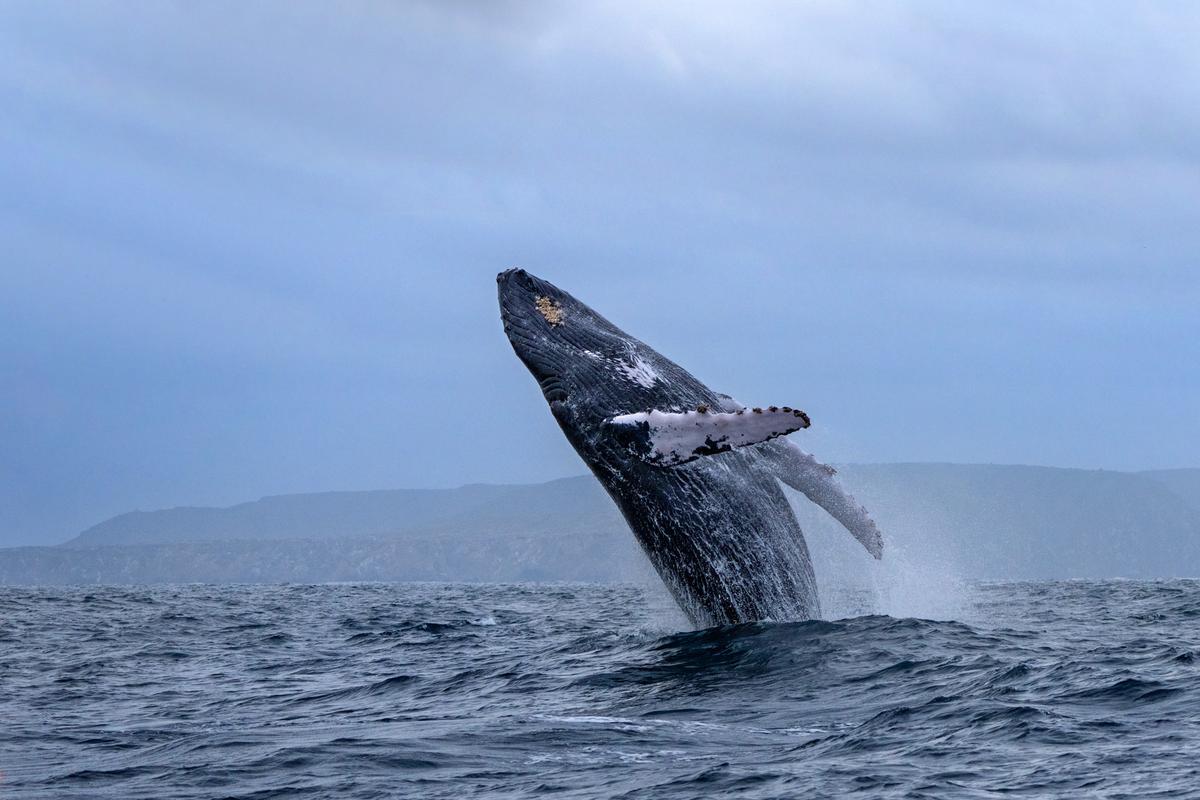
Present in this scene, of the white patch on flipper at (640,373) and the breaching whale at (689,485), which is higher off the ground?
the white patch on flipper at (640,373)

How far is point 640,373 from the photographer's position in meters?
12.0

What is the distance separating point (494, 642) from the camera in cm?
1597

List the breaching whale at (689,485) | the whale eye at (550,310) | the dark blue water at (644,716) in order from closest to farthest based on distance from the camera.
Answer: the dark blue water at (644,716) < the breaching whale at (689,485) < the whale eye at (550,310)

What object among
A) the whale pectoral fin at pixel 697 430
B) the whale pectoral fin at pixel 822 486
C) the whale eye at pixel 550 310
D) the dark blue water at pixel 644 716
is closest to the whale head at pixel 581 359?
the whale eye at pixel 550 310

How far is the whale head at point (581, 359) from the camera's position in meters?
11.7

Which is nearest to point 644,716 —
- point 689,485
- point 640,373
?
point 689,485

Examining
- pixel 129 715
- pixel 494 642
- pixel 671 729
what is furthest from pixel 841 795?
pixel 494 642

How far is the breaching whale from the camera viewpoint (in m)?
11.6

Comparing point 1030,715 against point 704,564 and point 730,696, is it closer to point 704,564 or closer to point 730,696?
point 730,696

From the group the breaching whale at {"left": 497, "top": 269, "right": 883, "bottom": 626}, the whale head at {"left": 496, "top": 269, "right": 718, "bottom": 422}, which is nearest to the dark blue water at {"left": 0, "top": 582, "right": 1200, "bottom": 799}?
the breaching whale at {"left": 497, "top": 269, "right": 883, "bottom": 626}

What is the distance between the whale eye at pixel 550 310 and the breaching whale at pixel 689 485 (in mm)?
16

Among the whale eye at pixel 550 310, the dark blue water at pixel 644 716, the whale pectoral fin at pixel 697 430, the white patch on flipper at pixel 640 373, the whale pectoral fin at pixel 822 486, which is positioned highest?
the whale eye at pixel 550 310

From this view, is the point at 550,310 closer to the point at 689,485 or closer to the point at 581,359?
the point at 581,359

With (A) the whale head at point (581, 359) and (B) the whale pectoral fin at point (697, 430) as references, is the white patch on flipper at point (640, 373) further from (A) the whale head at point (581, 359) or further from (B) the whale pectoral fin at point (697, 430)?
(B) the whale pectoral fin at point (697, 430)
